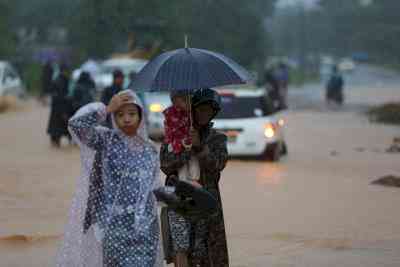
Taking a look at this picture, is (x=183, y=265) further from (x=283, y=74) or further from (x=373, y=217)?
(x=283, y=74)

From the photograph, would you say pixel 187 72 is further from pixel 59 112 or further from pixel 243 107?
pixel 59 112

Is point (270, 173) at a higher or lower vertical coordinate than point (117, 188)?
lower

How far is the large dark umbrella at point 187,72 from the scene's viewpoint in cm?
749

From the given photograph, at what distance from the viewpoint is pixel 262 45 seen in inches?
2537

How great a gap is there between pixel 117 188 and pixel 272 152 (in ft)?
43.0

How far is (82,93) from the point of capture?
23.0 meters

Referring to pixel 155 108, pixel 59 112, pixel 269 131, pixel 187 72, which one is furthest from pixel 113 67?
pixel 187 72

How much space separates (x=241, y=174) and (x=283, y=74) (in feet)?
87.1

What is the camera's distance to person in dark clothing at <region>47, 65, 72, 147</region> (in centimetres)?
2256

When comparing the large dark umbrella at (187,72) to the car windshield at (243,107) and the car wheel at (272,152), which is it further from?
the car windshield at (243,107)

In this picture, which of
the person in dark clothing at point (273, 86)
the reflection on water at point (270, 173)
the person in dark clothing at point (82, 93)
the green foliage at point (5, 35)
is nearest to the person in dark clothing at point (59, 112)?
the person in dark clothing at point (82, 93)

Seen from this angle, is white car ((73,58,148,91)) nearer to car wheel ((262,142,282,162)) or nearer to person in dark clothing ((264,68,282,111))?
person in dark clothing ((264,68,282,111))

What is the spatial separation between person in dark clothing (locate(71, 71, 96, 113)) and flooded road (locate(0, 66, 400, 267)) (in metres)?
0.93

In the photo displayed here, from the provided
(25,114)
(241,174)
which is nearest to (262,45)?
(25,114)
